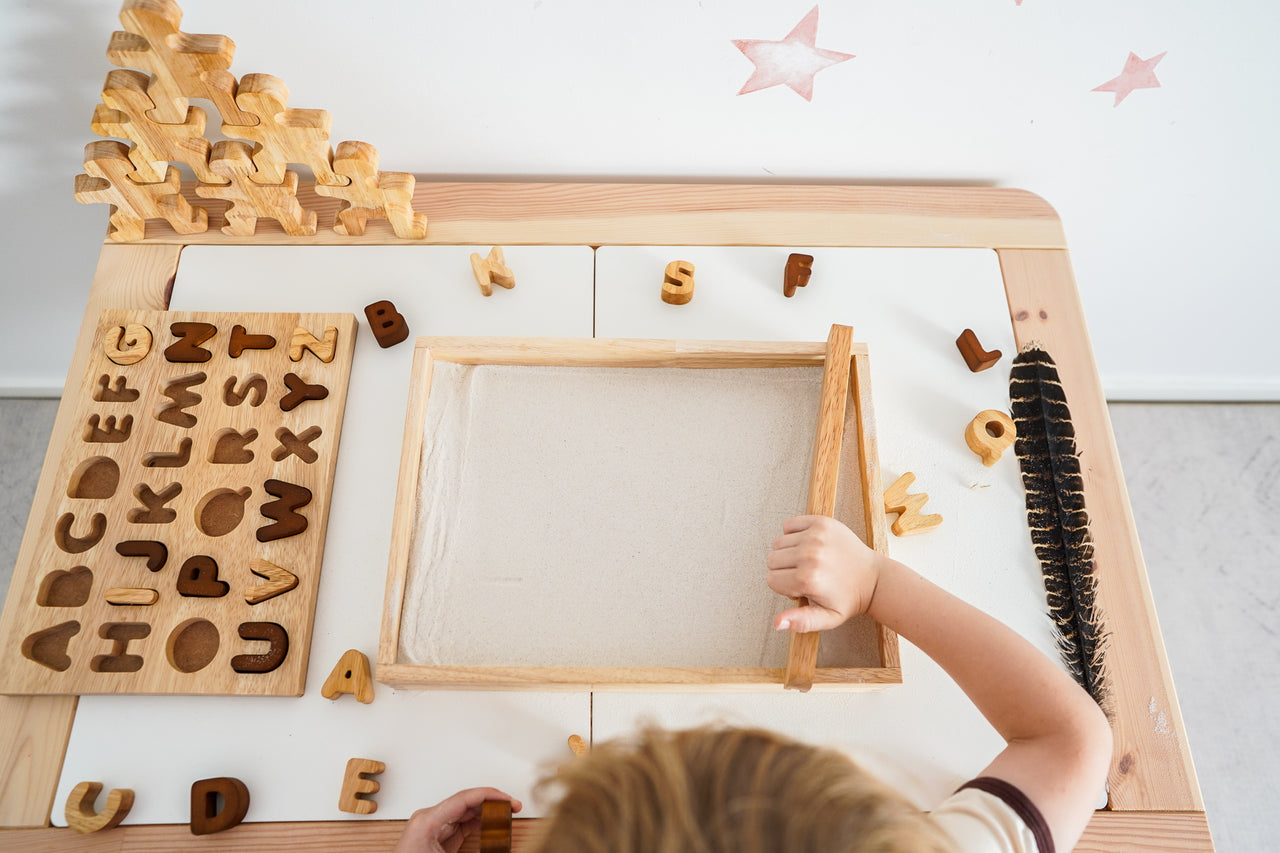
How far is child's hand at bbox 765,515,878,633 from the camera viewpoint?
60 centimetres

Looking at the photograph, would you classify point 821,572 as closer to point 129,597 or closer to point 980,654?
point 980,654

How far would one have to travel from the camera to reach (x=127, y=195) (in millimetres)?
775

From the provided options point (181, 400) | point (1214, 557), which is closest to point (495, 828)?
point (181, 400)

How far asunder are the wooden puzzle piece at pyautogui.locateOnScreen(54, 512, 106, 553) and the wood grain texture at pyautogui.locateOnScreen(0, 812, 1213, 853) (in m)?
0.24

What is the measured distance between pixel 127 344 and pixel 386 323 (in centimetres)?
26

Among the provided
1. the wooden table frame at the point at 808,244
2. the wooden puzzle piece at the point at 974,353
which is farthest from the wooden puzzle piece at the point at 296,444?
the wooden puzzle piece at the point at 974,353

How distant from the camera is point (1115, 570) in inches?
28.2

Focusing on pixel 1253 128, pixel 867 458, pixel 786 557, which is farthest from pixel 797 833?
pixel 1253 128

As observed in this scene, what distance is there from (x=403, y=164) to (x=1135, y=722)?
3.14 ft

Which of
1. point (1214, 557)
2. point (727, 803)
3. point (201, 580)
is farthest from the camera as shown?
point (1214, 557)

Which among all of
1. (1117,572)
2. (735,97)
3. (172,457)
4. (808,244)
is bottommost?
(1117,572)

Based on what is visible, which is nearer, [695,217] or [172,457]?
[172,457]

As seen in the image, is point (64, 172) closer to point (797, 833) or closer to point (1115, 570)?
point (797, 833)

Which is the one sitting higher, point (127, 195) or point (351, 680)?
point (127, 195)
